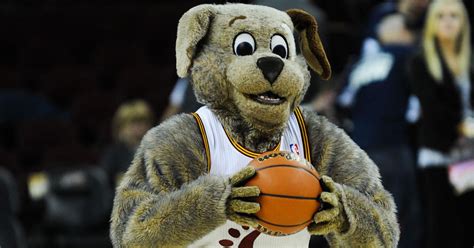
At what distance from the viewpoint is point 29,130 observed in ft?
26.3

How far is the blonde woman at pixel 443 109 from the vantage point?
5348 mm

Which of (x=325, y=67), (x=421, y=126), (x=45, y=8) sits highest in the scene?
(x=325, y=67)

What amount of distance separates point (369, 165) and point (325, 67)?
1.19 feet

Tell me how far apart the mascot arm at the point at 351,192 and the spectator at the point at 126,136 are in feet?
12.4

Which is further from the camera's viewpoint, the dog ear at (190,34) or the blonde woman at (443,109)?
the blonde woman at (443,109)

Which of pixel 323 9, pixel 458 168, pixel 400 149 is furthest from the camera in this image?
pixel 323 9

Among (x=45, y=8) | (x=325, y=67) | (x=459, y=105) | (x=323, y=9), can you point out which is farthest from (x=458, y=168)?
(x=45, y=8)

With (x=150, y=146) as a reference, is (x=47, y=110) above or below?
below

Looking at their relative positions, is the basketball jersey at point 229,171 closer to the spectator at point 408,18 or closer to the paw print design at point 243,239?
the paw print design at point 243,239

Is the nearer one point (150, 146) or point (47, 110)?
point (150, 146)

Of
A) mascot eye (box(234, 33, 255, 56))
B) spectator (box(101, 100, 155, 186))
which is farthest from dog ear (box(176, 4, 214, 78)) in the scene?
spectator (box(101, 100, 155, 186))

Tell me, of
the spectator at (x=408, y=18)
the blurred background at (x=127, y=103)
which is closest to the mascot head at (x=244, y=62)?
the blurred background at (x=127, y=103)

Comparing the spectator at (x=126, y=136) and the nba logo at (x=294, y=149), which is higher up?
the nba logo at (x=294, y=149)

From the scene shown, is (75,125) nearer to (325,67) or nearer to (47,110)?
(47,110)
